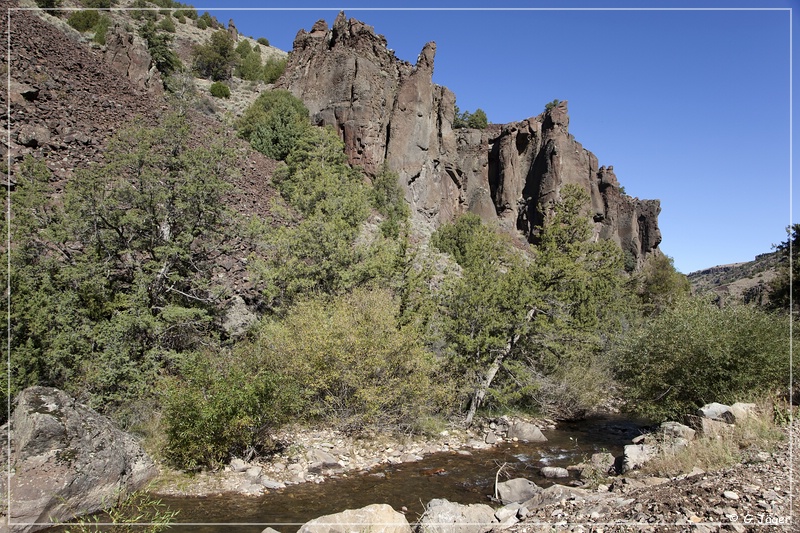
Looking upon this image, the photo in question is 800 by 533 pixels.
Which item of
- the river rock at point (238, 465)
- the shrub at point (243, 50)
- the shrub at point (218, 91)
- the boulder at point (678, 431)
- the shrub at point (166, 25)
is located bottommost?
the river rock at point (238, 465)

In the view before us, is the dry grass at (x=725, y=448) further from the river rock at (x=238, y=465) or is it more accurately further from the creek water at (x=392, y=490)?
the river rock at (x=238, y=465)

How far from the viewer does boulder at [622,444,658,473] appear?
11.7m

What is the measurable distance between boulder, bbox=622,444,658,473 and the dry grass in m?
0.37

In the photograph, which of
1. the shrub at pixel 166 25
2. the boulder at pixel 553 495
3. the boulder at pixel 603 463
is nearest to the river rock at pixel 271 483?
the boulder at pixel 553 495

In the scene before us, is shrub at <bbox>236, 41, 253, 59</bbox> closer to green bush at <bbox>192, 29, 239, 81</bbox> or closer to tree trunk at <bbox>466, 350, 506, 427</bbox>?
green bush at <bbox>192, 29, 239, 81</bbox>

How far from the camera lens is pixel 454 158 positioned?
2197 inches

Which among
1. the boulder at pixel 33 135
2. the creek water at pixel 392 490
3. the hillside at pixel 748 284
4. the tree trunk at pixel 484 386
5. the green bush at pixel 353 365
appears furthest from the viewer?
the hillside at pixel 748 284

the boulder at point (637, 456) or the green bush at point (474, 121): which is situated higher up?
the green bush at point (474, 121)

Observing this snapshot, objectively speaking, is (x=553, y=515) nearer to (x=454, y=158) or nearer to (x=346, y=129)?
(x=346, y=129)

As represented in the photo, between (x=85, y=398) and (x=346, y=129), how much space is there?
34.1 meters

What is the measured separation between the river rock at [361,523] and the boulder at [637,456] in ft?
22.5

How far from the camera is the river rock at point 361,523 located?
25.8 feet

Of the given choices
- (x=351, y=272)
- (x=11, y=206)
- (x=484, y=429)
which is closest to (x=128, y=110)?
(x=11, y=206)

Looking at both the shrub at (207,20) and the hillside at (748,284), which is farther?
the shrub at (207,20)
